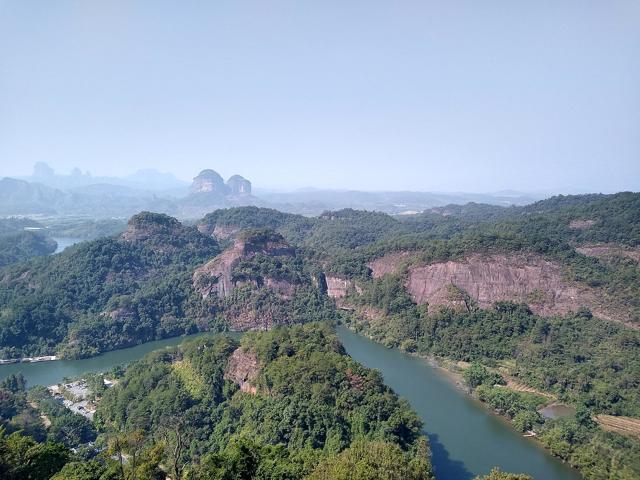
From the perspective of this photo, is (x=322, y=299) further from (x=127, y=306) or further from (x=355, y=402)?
(x=355, y=402)

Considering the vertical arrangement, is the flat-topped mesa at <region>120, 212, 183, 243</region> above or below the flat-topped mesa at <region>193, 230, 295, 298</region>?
above

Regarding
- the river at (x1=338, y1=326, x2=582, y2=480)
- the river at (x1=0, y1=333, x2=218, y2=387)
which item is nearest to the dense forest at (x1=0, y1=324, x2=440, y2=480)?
the river at (x1=338, y1=326, x2=582, y2=480)

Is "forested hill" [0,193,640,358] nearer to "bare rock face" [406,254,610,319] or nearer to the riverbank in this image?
"bare rock face" [406,254,610,319]

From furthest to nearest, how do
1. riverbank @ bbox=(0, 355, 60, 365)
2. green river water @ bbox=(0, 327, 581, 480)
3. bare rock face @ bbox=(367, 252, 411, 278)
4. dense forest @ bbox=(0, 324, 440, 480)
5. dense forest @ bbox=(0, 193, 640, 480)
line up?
bare rock face @ bbox=(367, 252, 411, 278), riverbank @ bbox=(0, 355, 60, 365), dense forest @ bbox=(0, 193, 640, 480), green river water @ bbox=(0, 327, 581, 480), dense forest @ bbox=(0, 324, 440, 480)

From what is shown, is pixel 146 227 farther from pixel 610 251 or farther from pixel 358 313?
pixel 610 251

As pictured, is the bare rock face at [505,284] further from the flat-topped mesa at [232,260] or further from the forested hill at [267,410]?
the forested hill at [267,410]

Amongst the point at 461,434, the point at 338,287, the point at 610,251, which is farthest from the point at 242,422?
the point at 610,251

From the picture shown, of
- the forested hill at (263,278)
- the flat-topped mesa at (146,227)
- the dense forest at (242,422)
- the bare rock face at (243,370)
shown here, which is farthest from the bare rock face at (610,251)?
the flat-topped mesa at (146,227)
